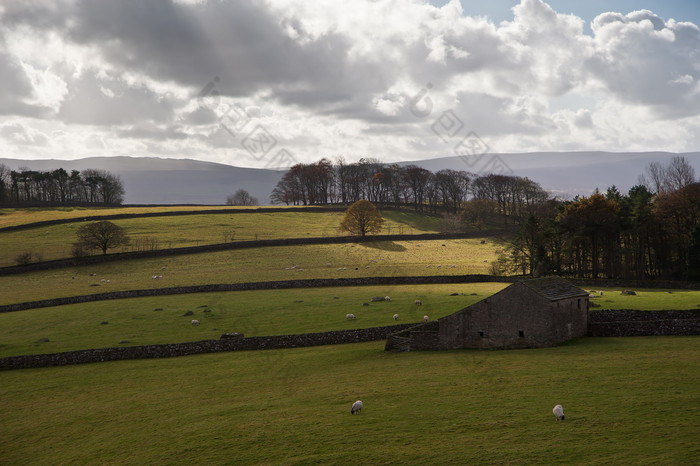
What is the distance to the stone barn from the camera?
28.9 meters

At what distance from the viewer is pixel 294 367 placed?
29.7 meters

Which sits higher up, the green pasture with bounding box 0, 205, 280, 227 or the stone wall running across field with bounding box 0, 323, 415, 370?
the green pasture with bounding box 0, 205, 280, 227

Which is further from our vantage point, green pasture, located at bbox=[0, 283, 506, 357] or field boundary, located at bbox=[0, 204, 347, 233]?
field boundary, located at bbox=[0, 204, 347, 233]

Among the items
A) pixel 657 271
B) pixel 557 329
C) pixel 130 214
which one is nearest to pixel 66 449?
pixel 557 329

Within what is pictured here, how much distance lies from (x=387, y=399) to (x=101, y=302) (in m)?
44.5

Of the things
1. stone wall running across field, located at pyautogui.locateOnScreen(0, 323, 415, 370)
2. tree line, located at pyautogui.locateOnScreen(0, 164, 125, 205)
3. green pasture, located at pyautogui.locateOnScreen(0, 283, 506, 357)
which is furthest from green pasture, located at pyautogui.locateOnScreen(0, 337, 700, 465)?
tree line, located at pyautogui.locateOnScreen(0, 164, 125, 205)

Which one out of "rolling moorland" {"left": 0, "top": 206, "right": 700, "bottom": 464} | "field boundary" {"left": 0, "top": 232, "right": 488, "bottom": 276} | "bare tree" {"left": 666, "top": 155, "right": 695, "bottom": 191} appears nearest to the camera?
"rolling moorland" {"left": 0, "top": 206, "right": 700, "bottom": 464}

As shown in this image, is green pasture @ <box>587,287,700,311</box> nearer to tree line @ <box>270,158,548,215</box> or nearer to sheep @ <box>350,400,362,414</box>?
sheep @ <box>350,400,362,414</box>

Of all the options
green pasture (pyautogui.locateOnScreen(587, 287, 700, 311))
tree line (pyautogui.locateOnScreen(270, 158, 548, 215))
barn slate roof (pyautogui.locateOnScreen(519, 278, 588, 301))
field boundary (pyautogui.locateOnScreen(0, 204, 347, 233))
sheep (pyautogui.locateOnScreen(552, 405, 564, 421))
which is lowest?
sheep (pyautogui.locateOnScreen(552, 405, 564, 421))

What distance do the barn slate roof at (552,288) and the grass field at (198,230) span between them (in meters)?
68.6

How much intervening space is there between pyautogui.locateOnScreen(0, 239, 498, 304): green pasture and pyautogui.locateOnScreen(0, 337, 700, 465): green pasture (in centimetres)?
3290

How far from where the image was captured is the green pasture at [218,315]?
127 feet

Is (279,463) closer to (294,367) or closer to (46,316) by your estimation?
(294,367)

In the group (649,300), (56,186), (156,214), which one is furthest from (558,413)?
(56,186)
